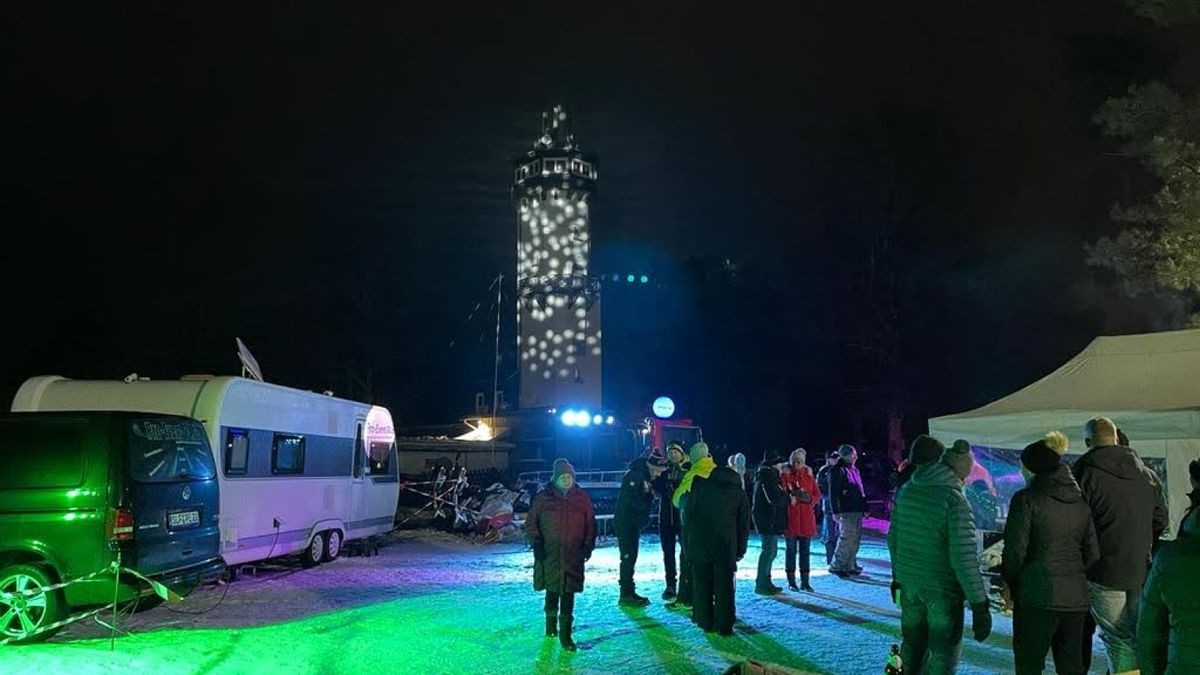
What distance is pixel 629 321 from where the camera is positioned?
1983 inches

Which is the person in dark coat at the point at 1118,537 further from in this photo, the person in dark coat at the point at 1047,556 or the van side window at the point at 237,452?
the van side window at the point at 237,452

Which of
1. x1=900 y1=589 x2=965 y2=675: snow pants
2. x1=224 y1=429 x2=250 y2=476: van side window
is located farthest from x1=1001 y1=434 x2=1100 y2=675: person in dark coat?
x1=224 y1=429 x2=250 y2=476: van side window

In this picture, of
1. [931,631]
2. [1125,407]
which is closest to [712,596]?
[931,631]

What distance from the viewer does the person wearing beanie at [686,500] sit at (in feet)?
28.9

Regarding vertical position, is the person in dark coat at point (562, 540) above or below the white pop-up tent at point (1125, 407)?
below

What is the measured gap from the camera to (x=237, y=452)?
1098 cm

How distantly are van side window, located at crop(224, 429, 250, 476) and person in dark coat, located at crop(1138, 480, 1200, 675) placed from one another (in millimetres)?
9738

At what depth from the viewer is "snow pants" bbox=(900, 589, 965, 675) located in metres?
5.20

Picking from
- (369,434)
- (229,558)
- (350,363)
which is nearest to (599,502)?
(369,434)

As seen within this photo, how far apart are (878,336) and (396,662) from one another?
29653 millimetres

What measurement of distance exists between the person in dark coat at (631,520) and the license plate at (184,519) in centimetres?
438

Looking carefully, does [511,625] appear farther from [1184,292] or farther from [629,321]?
[629,321]

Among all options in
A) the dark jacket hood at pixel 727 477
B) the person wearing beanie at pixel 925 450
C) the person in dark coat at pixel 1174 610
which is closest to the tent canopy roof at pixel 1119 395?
the dark jacket hood at pixel 727 477

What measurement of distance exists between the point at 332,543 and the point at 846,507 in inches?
303
